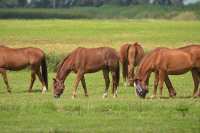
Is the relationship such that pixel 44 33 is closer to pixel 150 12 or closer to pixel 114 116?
pixel 114 116

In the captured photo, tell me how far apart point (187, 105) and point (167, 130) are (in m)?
3.71

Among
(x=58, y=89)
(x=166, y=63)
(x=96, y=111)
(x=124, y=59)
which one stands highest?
(x=166, y=63)

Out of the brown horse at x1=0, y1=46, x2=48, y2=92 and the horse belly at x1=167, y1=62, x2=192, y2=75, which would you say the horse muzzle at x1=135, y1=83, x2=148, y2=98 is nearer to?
the horse belly at x1=167, y1=62, x2=192, y2=75

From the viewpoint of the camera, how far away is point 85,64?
25562 mm

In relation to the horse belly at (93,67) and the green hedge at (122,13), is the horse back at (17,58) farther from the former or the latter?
the green hedge at (122,13)

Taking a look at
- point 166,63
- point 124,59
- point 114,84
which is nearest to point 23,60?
point 114,84

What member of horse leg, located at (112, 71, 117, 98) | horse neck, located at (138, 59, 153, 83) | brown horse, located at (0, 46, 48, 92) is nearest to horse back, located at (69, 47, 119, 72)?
horse leg, located at (112, 71, 117, 98)

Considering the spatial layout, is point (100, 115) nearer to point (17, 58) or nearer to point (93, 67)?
point (93, 67)

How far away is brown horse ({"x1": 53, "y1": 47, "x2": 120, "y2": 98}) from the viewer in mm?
25359

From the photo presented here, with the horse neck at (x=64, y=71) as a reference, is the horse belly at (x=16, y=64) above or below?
below

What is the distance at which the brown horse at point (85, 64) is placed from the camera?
2536 centimetres

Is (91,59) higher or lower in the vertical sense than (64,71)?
higher

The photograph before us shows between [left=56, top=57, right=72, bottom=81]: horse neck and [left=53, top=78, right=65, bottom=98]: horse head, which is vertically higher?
[left=56, top=57, right=72, bottom=81]: horse neck

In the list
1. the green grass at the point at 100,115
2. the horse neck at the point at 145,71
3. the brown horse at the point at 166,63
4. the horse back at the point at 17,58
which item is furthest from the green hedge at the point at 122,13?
the green grass at the point at 100,115
